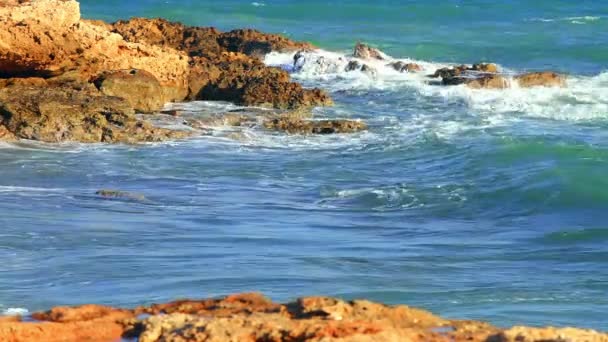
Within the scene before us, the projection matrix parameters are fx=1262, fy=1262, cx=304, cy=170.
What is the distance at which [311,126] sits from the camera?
1894cm

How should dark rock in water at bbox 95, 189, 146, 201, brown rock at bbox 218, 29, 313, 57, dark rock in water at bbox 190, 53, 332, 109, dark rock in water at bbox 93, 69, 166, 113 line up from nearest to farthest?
1. dark rock in water at bbox 95, 189, 146, 201
2. dark rock in water at bbox 93, 69, 166, 113
3. dark rock in water at bbox 190, 53, 332, 109
4. brown rock at bbox 218, 29, 313, 57

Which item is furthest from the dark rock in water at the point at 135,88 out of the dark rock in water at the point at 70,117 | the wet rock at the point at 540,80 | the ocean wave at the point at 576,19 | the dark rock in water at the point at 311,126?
the ocean wave at the point at 576,19

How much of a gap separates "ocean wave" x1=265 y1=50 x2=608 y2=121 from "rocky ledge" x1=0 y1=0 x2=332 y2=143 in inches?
121

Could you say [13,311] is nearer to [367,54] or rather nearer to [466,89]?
[466,89]

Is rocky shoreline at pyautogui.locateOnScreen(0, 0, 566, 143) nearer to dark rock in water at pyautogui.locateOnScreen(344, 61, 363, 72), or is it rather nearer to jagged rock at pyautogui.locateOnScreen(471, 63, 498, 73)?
jagged rock at pyautogui.locateOnScreen(471, 63, 498, 73)

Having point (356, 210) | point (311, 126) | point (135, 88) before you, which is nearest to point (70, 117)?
point (135, 88)

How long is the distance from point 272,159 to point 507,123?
5230mm

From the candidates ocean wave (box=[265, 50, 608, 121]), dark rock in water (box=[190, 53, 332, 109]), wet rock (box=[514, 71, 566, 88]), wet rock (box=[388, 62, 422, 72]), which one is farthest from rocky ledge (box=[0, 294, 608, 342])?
wet rock (box=[388, 62, 422, 72])

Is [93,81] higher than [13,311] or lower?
higher

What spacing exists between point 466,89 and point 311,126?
5.75 metres

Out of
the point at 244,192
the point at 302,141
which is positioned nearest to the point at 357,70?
the point at 302,141

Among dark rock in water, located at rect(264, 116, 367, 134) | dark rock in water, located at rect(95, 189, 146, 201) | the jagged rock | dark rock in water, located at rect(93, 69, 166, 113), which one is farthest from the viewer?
the jagged rock

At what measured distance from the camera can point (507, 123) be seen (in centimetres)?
2045

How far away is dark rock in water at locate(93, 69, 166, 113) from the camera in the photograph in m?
18.5
